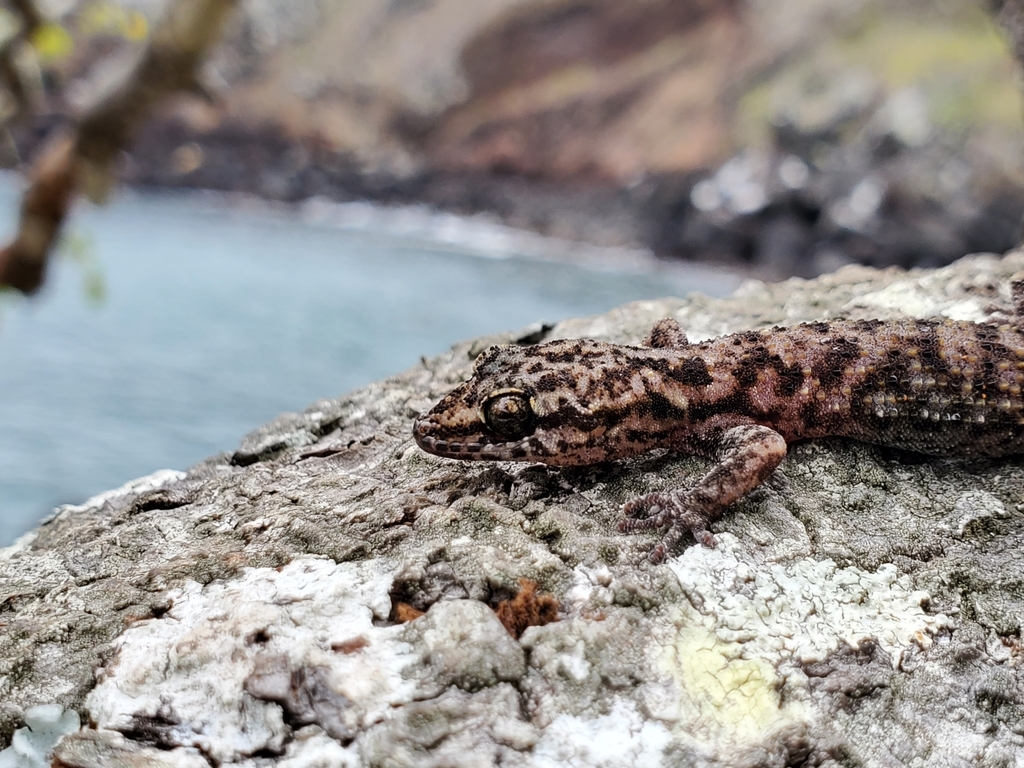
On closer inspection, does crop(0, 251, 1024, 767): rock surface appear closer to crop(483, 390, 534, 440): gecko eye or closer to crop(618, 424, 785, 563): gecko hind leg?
crop(618, 424, 785, 563): gecko hind leg

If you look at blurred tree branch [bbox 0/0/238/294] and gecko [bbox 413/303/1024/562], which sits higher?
blurred tree branch [bbox 0/0/238/294]

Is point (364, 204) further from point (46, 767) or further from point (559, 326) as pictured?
point (46, 767)

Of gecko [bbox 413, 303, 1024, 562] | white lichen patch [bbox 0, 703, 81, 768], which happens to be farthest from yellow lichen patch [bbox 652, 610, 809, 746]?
white lichen patch [bbox 0, 703, 81, 768]

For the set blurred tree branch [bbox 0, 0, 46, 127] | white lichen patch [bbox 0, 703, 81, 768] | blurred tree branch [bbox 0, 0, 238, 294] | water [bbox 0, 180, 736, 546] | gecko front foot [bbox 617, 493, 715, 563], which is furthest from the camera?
water [bbox 0, 180, 736, 546]

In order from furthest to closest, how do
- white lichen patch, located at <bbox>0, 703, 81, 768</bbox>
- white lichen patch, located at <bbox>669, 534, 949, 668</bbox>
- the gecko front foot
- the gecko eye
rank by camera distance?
the gecko eye
the gecko front foot
white lichen patch, located at <bbox>669, 534, 949, 668</bbox>
white lichen patch, located at <bbox>0, 703, 81, 768</bbox>

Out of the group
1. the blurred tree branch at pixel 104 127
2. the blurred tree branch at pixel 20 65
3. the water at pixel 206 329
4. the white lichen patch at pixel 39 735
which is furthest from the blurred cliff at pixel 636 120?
the white lichen patch at pixel 39 735

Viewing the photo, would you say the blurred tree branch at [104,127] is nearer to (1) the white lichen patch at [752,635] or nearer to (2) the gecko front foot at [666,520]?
(2) the gecko front foot at [666,520]
